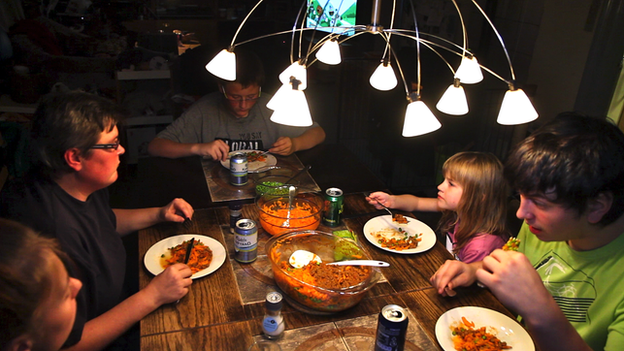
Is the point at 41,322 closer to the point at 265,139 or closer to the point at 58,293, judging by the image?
the point at 58,293

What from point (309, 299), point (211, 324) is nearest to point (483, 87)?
point (309, 299)

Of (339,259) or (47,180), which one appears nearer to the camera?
(47,180)

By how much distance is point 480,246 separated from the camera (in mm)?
1741

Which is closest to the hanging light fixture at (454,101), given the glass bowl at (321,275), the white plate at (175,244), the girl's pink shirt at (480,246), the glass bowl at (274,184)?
the glass bowl at (321,275)

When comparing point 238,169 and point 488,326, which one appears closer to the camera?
point 488,326

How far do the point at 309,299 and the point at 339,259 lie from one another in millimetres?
244

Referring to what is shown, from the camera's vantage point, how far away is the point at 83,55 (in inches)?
161

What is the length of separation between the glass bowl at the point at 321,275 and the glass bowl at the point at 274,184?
0.34 m

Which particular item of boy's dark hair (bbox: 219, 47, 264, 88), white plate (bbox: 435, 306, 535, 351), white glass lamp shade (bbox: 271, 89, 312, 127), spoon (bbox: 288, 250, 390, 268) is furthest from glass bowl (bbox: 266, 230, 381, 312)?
boy's dark hair (bbox: 219, 47, 264, 88)

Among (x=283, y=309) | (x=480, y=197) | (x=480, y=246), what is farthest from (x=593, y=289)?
(x=283, y=309)

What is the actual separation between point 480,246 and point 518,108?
2.41 feet

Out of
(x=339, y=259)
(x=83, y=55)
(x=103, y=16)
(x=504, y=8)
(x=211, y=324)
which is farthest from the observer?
(x=103, y=16)

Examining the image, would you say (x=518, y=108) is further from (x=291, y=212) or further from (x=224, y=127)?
(x=224, y=127)

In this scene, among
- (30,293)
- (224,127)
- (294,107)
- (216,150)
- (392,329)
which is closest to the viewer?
(30,293)
